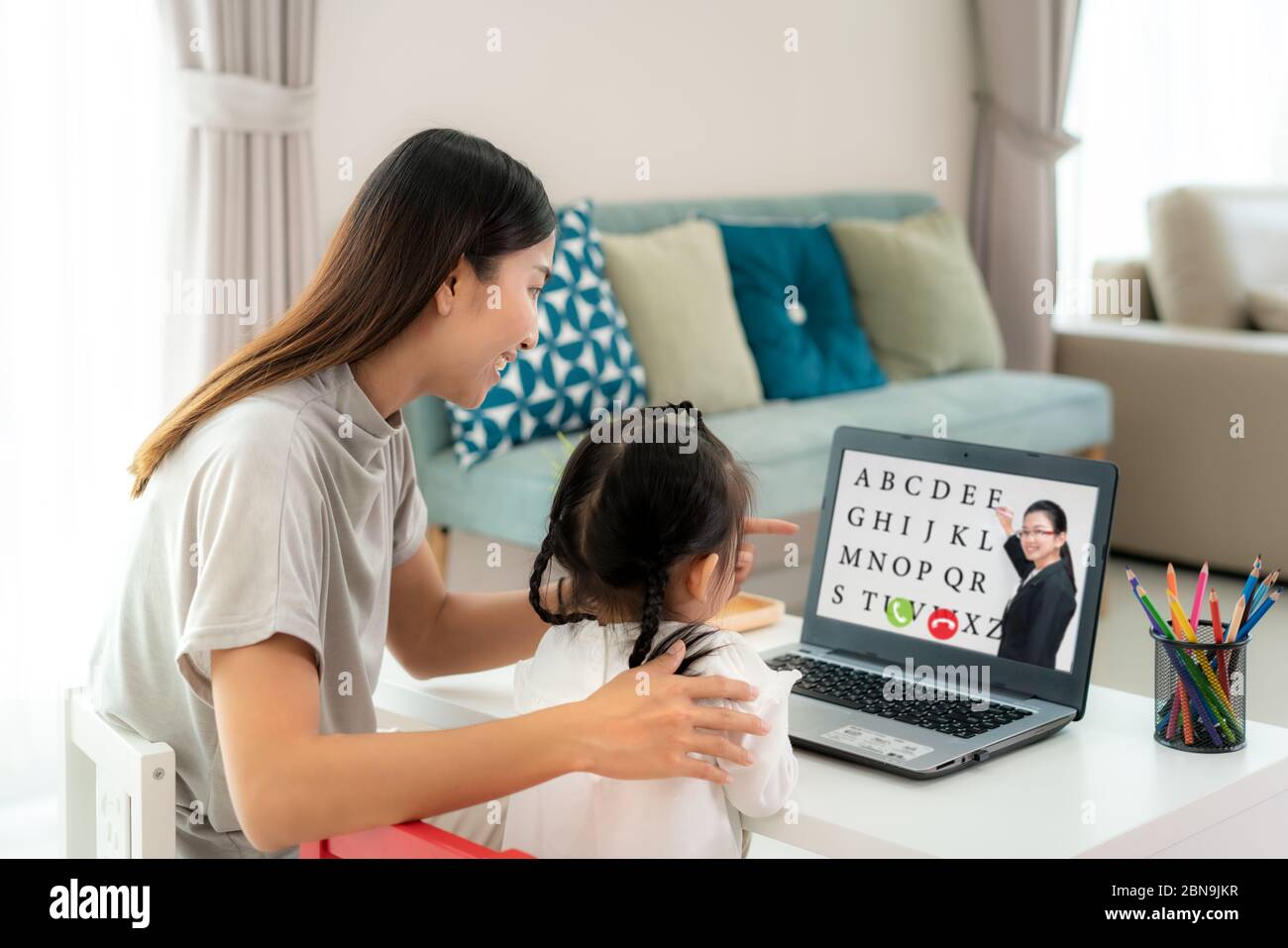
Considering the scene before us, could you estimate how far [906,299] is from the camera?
12.2ft

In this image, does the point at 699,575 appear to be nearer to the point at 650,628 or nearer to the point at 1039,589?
the point at 650,628

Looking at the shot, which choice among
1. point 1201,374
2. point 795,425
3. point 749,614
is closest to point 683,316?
point 795,425

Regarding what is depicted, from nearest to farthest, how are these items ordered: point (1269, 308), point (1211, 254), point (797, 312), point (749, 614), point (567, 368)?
point (749, 614), point (567, 368), point (797, 312), point (1269, 308), point (1211, 254)

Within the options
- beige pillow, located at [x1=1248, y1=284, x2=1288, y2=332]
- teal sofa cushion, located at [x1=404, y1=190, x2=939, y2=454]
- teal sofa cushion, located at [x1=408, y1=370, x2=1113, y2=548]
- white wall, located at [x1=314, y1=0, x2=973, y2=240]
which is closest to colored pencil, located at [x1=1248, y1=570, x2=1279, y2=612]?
teal sofa cushion, located at [x1=408, y1=370, x2=1113, y2=548]

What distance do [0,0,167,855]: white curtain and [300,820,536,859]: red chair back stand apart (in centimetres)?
153

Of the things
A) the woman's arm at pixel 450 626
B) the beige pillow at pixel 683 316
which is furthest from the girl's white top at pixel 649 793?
the beige pillow at pixel 683 316

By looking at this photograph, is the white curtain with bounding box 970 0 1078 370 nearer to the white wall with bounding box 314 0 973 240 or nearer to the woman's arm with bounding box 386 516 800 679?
the white wall with bounding box 314 0 973 240

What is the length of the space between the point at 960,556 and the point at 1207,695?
10.4 inches

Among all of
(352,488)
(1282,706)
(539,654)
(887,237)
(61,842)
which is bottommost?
(1282,706)

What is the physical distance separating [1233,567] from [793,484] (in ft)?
4.68

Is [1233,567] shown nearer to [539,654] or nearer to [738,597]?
[738,597]

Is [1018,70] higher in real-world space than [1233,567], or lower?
higher

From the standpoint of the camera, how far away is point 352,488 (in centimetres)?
119
